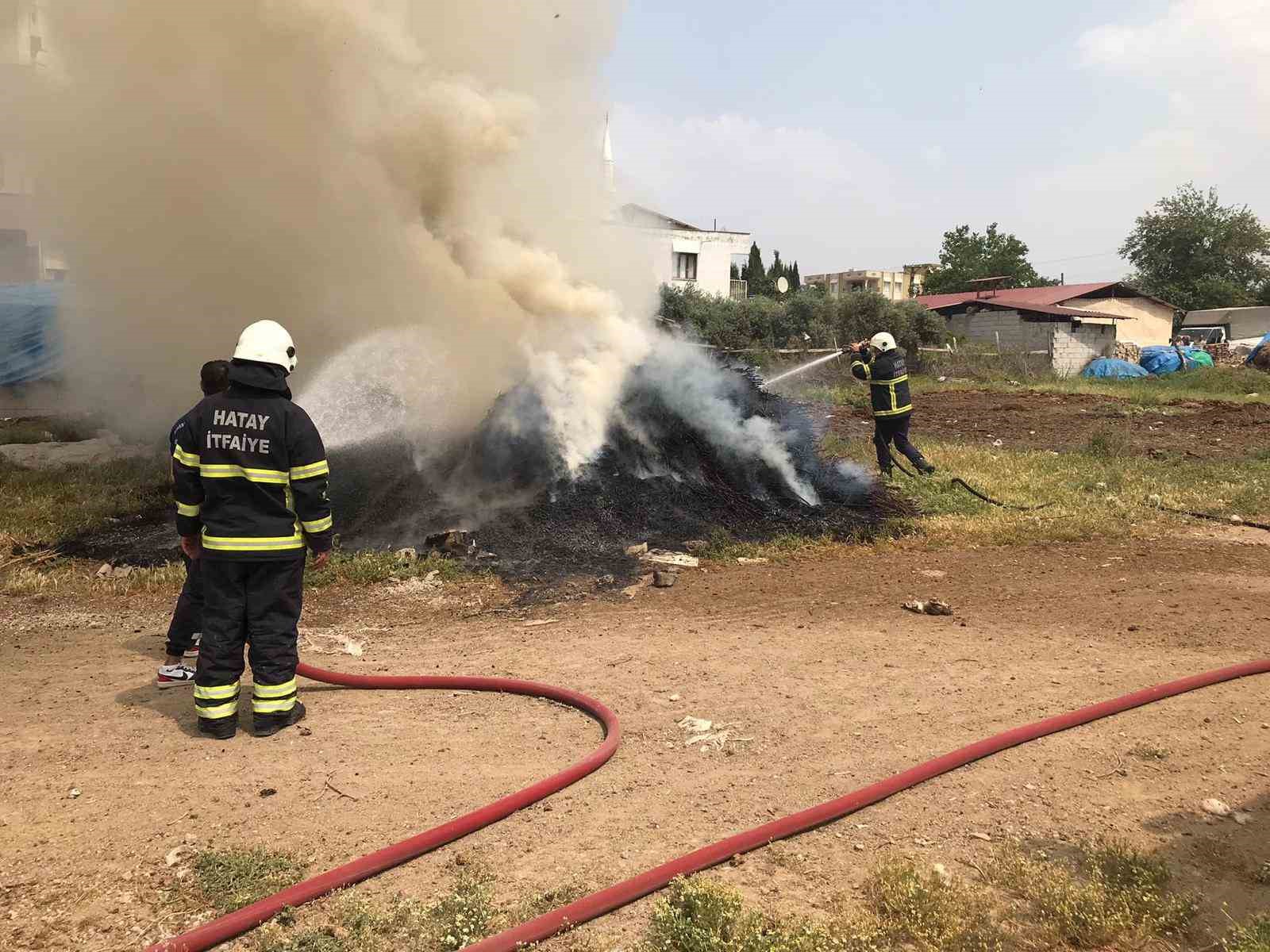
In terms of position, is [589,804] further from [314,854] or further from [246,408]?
[246,408]

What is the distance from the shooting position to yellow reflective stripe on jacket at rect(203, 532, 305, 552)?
164 inches

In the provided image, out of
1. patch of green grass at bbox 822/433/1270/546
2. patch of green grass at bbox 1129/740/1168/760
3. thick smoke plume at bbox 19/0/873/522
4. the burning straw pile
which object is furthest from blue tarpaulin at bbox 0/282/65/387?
patch of green grass at bbox 1129/740/1168/760

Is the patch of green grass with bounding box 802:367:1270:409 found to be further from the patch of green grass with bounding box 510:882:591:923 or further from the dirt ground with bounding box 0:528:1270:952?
the patch of green grass with bounding box 510:882:591:923

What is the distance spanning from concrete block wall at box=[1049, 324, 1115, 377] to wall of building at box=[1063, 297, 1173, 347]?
273 inches

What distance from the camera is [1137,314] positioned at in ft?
133

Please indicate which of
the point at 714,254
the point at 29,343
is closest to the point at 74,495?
the point at 29,343

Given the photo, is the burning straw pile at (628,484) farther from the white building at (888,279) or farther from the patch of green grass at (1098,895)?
the white building at (888,279)

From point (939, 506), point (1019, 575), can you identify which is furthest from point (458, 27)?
point (1019, 575)

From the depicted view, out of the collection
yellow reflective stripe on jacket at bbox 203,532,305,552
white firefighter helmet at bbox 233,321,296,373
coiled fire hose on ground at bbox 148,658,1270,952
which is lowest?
coiled fire hose on ground at bbox 148,658,1270,952

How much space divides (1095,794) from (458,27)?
10642 mm

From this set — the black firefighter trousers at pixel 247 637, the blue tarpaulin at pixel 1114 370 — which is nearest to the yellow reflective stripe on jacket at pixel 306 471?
the black firefighter trousers at pixel 247 637

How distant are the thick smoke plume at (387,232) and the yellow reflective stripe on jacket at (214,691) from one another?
14.4ft

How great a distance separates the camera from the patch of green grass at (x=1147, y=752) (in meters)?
3.93

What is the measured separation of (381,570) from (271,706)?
10.6ft
